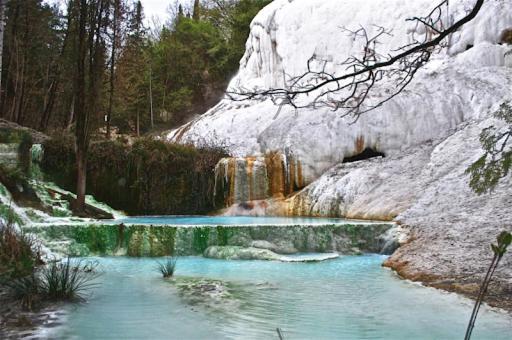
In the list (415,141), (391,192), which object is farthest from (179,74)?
(391,192)

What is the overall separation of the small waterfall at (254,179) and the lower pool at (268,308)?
7457 millimetres

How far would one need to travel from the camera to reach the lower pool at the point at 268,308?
12.9 feet

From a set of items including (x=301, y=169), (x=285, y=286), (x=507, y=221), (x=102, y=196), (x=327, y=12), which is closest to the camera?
(x=285, y=286)

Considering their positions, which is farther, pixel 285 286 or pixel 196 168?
pixel 196 168

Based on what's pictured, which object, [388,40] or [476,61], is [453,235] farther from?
[388,40]

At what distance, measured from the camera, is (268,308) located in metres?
4.70

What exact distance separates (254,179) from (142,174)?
298cm

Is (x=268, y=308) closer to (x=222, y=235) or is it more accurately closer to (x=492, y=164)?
(x=492, y=164)

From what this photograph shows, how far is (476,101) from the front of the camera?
47.3ft

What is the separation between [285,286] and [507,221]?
3.57 metres

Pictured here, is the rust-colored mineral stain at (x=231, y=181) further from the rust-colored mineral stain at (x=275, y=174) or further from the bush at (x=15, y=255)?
the bush at (x=15, y=255)

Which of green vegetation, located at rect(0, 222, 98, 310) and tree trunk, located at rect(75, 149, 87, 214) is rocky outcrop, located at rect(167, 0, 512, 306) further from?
tree trunk, located at rect(75, 149, 87, 214)

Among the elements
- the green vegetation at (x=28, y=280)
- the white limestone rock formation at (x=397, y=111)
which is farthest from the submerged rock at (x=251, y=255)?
the white limestone rock formation at (x=397, y=111)

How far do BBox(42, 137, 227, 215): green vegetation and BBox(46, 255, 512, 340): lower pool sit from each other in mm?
7244
